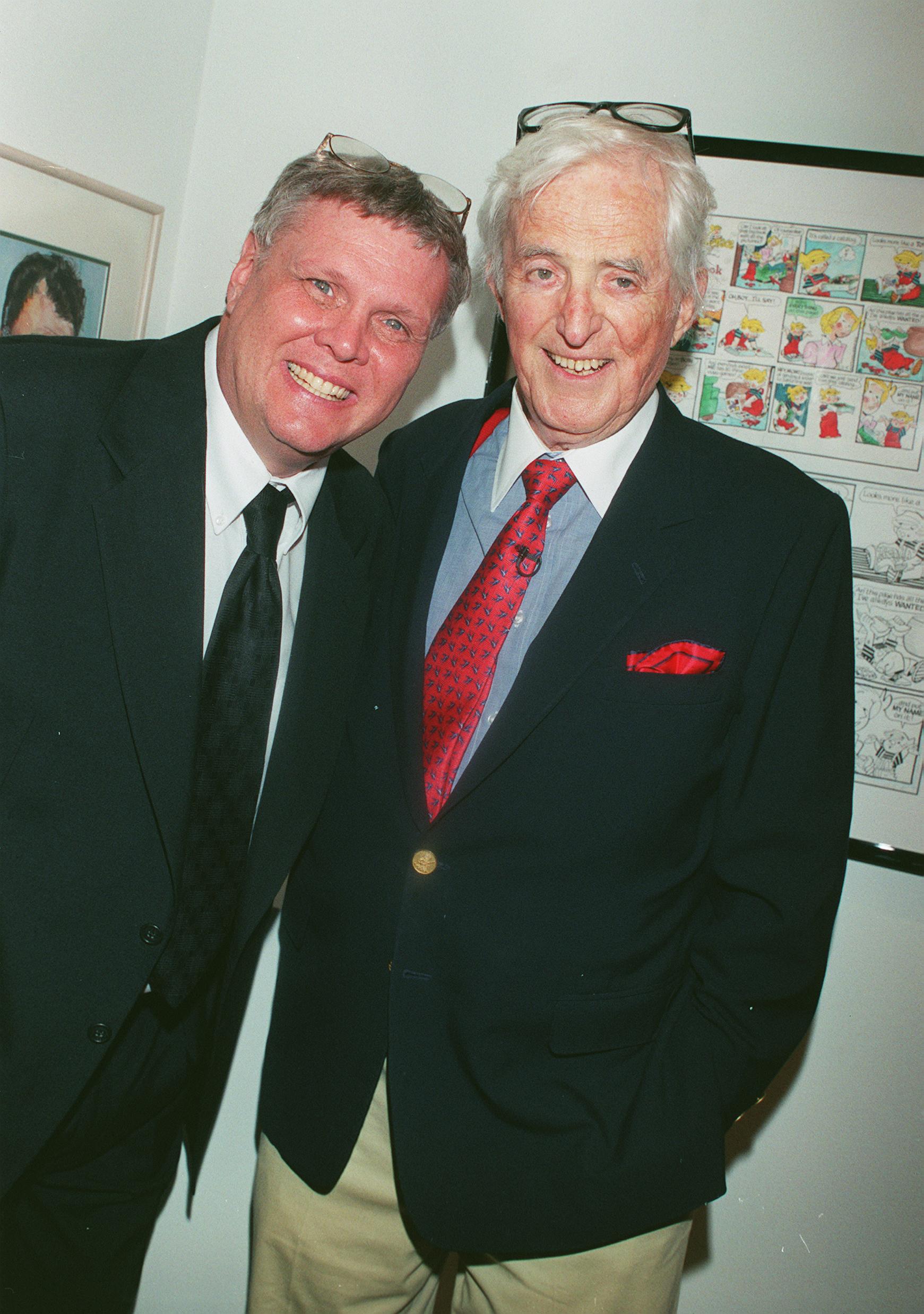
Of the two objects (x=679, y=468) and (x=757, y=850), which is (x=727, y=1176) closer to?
(x=757, y=850)

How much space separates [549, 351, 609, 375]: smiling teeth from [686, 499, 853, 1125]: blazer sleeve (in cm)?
37

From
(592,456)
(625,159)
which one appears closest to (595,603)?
(592,456)

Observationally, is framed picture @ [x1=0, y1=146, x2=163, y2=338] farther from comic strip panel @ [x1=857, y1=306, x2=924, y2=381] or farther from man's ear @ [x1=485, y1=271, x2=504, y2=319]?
comic strip panel @ [x1=857, y1=306, x2=924, y2=381]

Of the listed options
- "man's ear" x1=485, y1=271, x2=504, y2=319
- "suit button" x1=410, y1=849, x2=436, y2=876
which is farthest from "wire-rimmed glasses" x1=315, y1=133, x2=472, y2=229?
"suit button" x1=410, y1=849, x2=436, y2=876

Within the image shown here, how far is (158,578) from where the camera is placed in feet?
3.93

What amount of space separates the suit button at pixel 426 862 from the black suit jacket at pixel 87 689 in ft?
1.05

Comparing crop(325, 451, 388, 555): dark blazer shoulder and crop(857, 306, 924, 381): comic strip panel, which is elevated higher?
crop(857, 306, 924, 381): comic strip panel

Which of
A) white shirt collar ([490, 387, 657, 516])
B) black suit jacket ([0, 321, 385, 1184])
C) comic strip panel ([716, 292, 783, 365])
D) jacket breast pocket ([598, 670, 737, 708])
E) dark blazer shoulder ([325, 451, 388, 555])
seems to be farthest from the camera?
comic strip panel ([716, 292, 783, 365])

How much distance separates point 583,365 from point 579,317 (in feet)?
0.22

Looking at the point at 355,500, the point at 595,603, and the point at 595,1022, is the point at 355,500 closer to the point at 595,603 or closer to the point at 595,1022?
the point at 595,603

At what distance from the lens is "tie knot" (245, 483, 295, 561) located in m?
1.33

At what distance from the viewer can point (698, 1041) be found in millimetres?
1314

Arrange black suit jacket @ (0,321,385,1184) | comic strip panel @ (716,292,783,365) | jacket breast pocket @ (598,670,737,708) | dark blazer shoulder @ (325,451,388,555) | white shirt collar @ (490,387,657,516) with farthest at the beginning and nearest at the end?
comic strip panel @ (716,292,783,365) → dark blazer shoulder @ (325,451,388,555) → white shirt collar @ (490,387,657,516) → jacket breast pocket @ (598,670,737,708) → black suit jacket @ (0,321,385,1184)

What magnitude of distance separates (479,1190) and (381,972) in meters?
0.32
